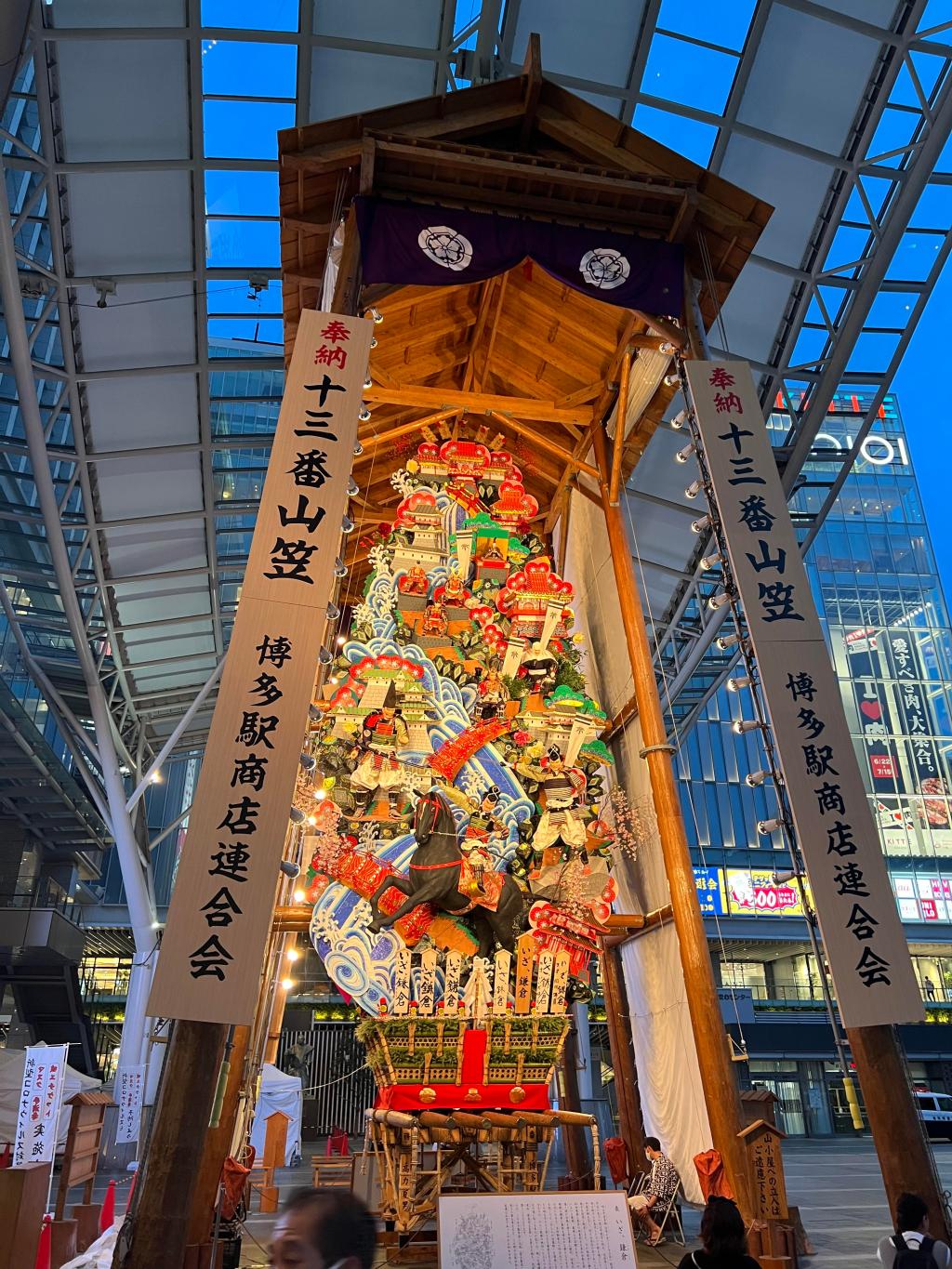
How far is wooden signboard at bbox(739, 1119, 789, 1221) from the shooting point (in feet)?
22.1

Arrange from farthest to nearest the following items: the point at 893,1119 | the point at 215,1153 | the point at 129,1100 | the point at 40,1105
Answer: the point at 129,1100, the point at 40,1105, the point at 215,1153, the point at 893,1119

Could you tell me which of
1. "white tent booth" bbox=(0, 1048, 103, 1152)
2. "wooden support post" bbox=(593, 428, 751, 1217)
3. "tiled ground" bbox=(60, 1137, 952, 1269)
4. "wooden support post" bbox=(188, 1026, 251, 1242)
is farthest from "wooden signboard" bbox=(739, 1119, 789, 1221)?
"white tent booth" bbox=(0, 1048, 103, 1152)

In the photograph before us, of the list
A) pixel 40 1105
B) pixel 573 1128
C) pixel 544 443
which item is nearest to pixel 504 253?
pixel 544 443

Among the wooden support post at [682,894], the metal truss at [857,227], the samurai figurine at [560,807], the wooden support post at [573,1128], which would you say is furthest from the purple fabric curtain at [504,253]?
the wooden support post at [573,1128]

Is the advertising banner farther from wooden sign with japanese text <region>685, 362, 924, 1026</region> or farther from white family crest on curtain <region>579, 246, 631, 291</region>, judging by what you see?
white family crest on curtain <region>579, 246, 631, 291</region>

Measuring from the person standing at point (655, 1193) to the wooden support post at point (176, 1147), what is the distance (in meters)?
4.25

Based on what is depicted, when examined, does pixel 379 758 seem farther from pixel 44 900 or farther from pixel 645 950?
pixel 44 900

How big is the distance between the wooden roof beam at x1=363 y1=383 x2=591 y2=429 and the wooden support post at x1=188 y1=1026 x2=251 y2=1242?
6.49 meters

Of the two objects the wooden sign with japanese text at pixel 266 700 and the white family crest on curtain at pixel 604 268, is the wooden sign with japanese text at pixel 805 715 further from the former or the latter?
the wooden sign with japanese text at pixel 266 700

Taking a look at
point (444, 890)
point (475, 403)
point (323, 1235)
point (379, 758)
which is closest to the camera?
point (323, 1235)

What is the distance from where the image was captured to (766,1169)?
6902 millimetres

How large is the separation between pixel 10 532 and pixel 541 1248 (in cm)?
1395

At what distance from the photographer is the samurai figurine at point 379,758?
8180mm

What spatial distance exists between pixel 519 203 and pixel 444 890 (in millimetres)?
5975
